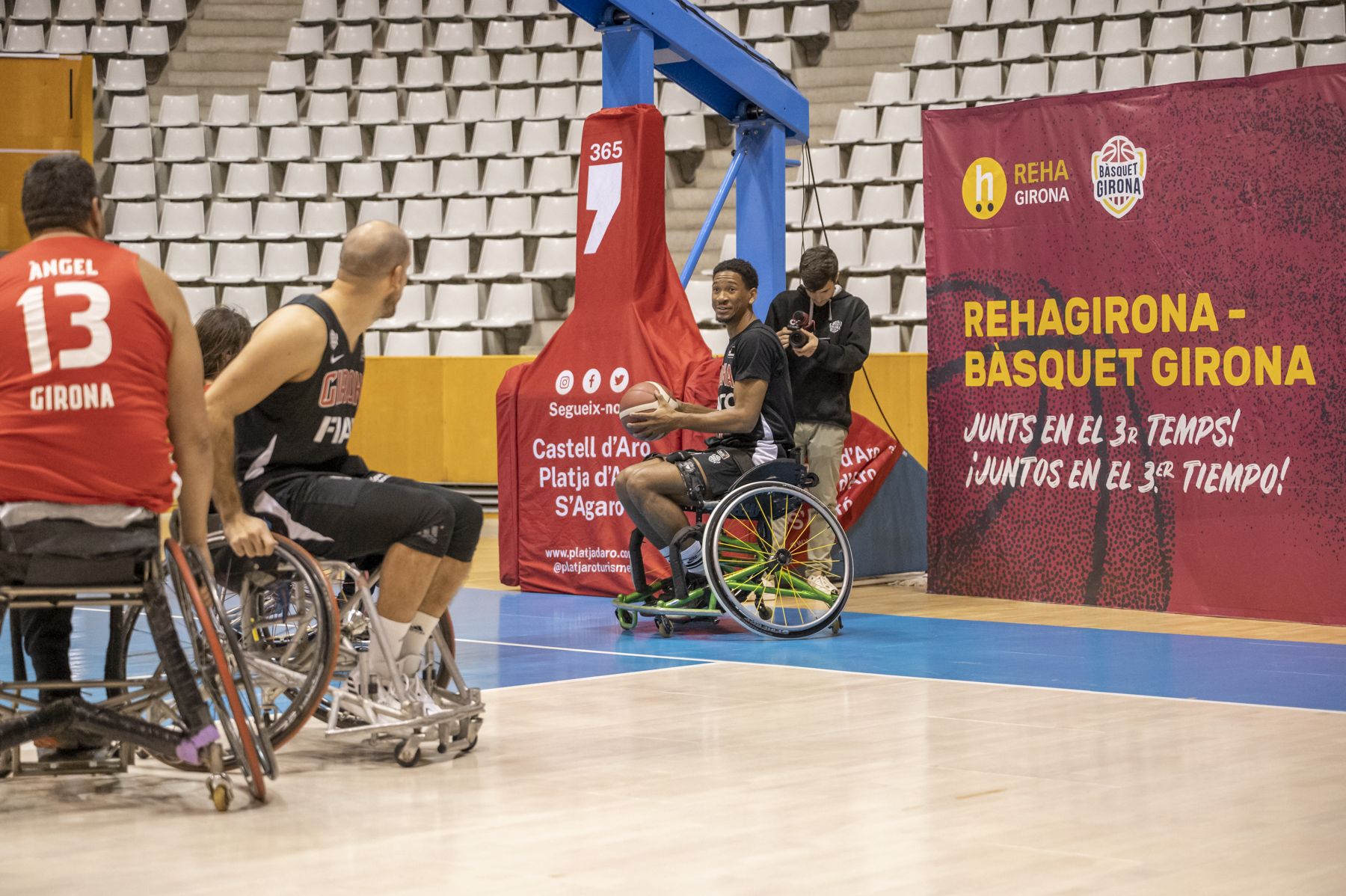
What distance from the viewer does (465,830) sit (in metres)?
3.52

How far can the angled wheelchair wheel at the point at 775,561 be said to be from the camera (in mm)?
6477

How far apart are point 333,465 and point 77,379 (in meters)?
0.92

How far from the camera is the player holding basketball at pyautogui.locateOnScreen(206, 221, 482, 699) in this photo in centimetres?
407

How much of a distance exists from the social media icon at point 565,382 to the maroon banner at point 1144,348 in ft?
5.47

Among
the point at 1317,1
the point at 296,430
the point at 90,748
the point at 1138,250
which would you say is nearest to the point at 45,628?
the point at 90,748

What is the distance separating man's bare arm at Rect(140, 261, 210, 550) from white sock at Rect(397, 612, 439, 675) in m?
0.72

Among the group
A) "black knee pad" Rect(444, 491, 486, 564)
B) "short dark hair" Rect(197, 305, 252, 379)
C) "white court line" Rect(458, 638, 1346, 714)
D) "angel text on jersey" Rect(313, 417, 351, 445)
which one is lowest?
"white court line" Rect(458, 638, 1346, 714)

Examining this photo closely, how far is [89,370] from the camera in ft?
11.7

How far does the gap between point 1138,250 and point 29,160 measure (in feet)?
27.2

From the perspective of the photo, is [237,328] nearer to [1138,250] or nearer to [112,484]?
[112,484]

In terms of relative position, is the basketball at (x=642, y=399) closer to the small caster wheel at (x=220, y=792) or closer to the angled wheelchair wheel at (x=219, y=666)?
the angled wheelchair wheel at (x=219, y=666)

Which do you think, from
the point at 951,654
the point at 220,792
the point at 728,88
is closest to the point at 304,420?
the point at 220,792

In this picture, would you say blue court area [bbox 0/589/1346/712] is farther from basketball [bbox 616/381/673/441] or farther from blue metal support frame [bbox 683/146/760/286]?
blue metal support frame [bbox 683/146/760/286]

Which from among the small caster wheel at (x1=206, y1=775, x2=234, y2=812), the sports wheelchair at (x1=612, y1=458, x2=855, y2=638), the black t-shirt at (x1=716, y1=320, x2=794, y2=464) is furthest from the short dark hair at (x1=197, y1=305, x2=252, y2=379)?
the black t-shirt at (x1=716, y1=320, x2=794, y2=464)
